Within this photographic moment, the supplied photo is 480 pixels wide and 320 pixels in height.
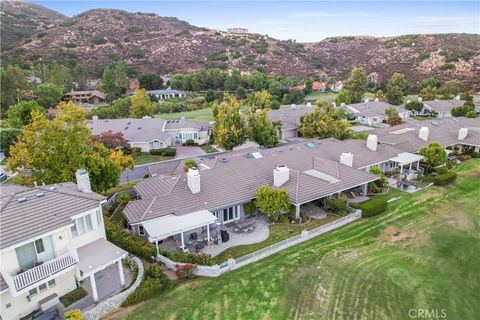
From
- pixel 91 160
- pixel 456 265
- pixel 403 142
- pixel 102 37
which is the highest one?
pixel 102 37

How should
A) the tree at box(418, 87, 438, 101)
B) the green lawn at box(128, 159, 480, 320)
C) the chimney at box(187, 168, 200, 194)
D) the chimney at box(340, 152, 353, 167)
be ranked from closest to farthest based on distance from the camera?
1. the green lawn at box(128, 159, 480, 320)
2. the chimney at box(187, 168, 200, 194)
3. the chimney at box(340, 152, 353, 167)
4. the tree at box(418, 87, 438, 101)

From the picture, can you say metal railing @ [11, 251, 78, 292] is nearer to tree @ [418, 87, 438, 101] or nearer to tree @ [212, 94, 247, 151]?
tree @ [212, 94, 247, 151]

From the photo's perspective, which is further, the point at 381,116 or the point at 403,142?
the point at 381,116

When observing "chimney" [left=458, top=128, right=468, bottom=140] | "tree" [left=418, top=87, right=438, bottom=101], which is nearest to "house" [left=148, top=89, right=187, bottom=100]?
"tree" [left=418, top=87, right=438, bottom=101]

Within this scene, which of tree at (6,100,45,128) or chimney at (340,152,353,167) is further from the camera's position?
tree at (6,100,45,128)

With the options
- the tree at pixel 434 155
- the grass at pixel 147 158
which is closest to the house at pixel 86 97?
the grass at pixel 147 158

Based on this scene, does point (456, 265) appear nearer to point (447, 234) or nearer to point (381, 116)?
point (447, 234)

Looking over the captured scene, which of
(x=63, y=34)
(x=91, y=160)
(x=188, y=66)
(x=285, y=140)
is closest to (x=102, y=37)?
(x=63, y=34)

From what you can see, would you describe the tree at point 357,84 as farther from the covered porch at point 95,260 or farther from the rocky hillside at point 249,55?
the covered porch at point 95,260
